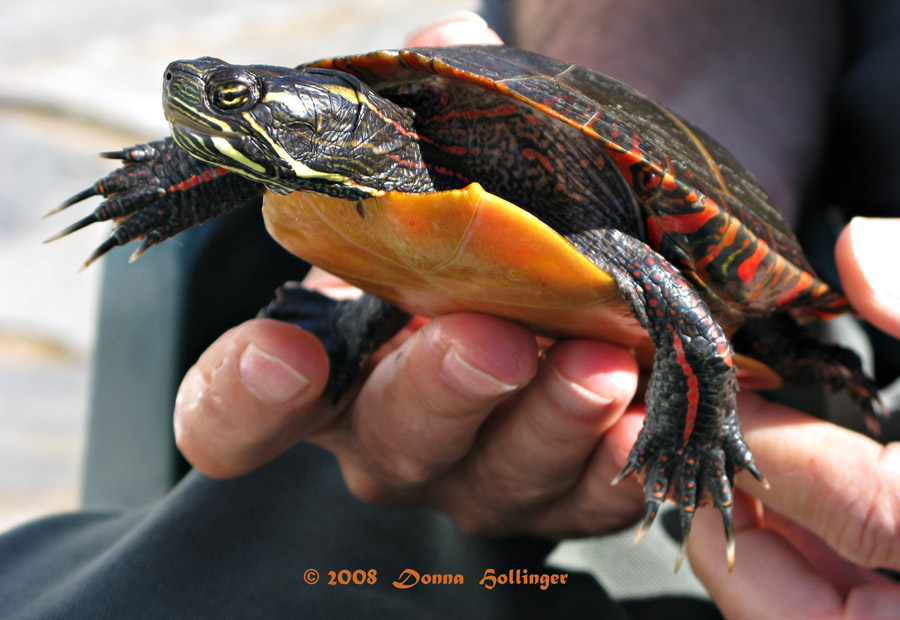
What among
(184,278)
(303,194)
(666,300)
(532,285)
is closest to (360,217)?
(303,194)

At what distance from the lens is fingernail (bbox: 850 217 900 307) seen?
3.28ft

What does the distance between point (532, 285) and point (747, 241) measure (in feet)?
1.05

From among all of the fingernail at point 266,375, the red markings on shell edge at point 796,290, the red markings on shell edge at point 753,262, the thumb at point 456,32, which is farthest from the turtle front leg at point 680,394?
the thumb at point 456,32

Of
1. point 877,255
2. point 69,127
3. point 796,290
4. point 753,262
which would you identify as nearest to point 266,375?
point 753,262

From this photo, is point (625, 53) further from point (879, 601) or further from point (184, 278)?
point (879, 601)

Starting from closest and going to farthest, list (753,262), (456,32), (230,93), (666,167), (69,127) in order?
(230,93)
(666,167)
(753,262)
(456,32)
(69,127)

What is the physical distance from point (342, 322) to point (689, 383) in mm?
642

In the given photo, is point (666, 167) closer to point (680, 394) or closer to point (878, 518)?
point (680, 394)

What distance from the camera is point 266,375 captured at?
942 mm

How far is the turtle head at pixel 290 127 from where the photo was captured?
73 cm

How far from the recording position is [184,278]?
1535mm

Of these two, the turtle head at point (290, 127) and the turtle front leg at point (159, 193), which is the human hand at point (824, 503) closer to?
the turtle head at point (290, 127)

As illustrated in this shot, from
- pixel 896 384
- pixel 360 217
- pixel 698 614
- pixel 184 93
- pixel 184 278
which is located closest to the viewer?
pixel 184 93

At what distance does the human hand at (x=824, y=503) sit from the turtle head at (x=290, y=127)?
0.67 meters
